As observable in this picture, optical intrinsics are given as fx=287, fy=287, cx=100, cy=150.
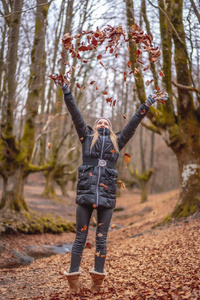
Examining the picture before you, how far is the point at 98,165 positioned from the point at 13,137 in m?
5.86

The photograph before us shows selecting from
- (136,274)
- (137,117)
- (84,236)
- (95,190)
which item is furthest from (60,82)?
(136,274)

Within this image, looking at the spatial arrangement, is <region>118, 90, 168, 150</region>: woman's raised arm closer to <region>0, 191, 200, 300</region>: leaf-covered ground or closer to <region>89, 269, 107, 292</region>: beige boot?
<region>89, 269, 107, 292</region>: beige boot

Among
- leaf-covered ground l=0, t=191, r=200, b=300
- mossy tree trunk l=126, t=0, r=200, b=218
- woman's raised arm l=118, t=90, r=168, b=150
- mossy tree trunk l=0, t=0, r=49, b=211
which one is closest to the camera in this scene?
leaf-covered ground l=0, t=191, r=200, b=300

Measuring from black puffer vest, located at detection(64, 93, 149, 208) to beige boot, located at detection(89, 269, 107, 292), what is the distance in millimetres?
823

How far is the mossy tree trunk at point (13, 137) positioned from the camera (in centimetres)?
843

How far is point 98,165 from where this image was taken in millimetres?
3582

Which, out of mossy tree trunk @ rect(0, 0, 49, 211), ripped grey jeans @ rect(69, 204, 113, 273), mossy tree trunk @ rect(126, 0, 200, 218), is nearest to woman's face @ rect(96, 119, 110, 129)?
ripped grey jeans @ rect(69, 204, 113, 273)

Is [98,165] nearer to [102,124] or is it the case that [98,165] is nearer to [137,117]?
[102,124]

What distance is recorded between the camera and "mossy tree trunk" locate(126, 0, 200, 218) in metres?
8.09

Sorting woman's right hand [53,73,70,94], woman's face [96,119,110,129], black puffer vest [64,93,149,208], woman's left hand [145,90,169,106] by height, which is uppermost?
woman's right hand [53,73,70,94]

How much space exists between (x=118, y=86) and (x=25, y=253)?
15949 millimetres

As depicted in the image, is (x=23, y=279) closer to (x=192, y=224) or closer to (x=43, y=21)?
(x=192, y=224)

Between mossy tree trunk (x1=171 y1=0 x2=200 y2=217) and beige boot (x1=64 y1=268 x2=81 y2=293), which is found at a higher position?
mossy tree trunk (x1=171 y1=0 x2=200 y2=217)

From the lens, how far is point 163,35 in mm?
8102
